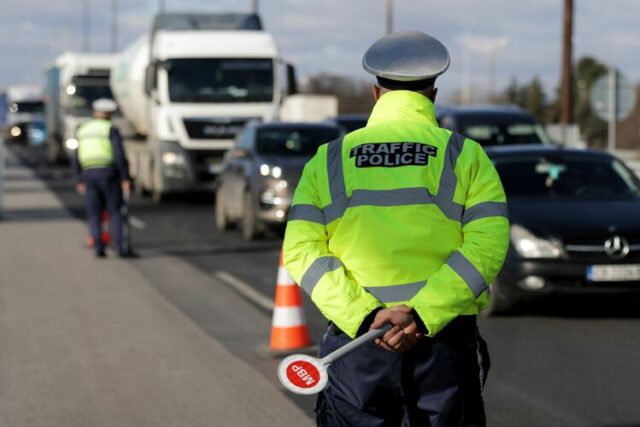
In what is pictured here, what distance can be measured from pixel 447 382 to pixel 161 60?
23448 millimetres

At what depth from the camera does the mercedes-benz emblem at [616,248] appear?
11.2m

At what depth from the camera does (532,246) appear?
1129cm

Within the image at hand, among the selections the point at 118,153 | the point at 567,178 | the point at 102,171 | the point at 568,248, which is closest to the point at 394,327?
the point at 568,248

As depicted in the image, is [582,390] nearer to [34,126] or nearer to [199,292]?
[199,292]

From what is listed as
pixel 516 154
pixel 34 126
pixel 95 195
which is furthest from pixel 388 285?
pixel 34 126

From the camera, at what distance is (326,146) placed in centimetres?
433

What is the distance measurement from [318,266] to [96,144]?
12786 millimetres

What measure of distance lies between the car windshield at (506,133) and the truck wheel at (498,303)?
28.4ft

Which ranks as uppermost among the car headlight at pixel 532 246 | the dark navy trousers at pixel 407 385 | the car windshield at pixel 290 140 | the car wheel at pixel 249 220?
the dark navy trousers at pixel 407 385

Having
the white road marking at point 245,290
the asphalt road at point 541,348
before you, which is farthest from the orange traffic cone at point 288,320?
the white road marking at point 245,290

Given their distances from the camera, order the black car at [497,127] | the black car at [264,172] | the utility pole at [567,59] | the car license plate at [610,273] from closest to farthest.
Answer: the car license plate at [610,273], the black car at [264,172], the black car at [497,127], the utility pole at [567,59]

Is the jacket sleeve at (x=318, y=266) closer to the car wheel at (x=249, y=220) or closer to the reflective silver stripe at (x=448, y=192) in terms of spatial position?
the reflective silver stripe at (x=448, y=192)

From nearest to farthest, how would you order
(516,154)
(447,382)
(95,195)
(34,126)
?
(447,382) < (516,154) < (95,195) < (34,126)

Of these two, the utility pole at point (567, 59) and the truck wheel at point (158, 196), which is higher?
the utility pole at point (567, 59)
